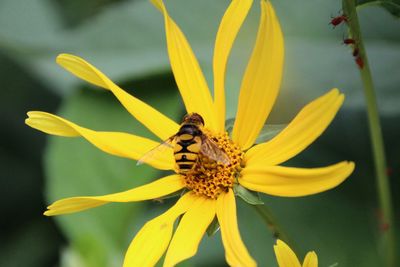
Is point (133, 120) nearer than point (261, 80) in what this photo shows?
No

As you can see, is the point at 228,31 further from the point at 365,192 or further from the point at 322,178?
the point at 365,192

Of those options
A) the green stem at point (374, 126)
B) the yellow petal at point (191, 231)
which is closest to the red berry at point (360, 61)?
the green stem at point (374, 126)

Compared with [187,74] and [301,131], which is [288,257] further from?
[187,74]

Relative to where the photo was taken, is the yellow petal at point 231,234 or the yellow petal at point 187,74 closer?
the yellow petal at point 231,234

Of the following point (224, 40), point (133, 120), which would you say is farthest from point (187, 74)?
point (133, 120)

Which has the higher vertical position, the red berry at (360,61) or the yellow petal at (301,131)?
the red berry at (360,61)

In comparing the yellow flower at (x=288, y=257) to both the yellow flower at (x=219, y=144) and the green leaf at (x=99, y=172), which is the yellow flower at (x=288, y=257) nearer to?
the yellow flower at (x=219, y=144)

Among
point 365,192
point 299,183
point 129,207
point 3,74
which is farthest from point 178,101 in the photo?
point 299,183
